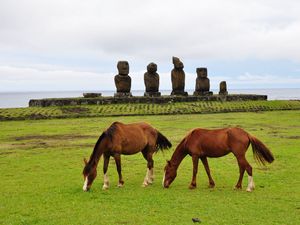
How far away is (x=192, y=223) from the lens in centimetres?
901

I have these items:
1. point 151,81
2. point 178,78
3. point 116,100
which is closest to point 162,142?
point 116,100

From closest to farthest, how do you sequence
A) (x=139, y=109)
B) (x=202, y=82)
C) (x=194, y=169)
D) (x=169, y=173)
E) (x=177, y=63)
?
1. (x=194, y=169)
2. (x=169, y=173)
3. (x=139, y=109)
4. (x=177, y=63)
5. (x=202, y=82)

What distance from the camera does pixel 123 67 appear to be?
4991 cm

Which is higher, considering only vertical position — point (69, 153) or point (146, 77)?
point (146, 77)

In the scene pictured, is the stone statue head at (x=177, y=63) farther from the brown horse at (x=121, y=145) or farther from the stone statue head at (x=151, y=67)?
the brown horse at (x=121, y=145)

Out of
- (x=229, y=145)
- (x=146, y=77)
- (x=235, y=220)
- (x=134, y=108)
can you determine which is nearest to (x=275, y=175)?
(x=229, y=145)

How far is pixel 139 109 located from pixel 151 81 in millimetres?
7745

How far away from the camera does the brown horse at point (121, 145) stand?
38.4 ft

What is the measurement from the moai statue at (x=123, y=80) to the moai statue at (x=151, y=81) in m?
2.16

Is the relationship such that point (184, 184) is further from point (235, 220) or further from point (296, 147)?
point (296, 147)

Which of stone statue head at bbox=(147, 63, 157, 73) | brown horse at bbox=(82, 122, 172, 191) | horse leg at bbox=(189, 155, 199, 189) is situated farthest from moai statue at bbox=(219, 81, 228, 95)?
horse leg at bbox=(189, 155, 199, 189)

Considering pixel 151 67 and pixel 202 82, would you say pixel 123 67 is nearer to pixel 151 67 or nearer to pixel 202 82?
pixel 151 67

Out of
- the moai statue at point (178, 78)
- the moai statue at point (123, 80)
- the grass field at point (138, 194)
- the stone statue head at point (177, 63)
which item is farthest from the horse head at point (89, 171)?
the moai statue at point (178, 78)

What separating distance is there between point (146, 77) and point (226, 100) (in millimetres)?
9885
